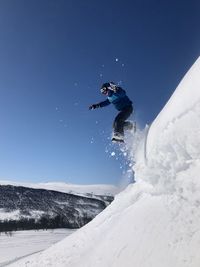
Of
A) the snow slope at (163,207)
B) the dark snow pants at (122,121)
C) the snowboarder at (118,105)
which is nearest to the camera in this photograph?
the snow slope at (163,207)

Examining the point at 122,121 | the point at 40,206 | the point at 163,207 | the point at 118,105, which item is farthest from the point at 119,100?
the point at 40,206

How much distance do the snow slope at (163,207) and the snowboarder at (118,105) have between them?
3.62 metres

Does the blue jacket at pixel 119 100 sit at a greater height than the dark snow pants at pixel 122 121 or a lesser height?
greater

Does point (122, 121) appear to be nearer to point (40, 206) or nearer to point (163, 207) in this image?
point (163, 207)

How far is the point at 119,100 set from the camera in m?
15.0

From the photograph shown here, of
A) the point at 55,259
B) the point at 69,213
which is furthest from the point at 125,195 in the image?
the point at 69,213

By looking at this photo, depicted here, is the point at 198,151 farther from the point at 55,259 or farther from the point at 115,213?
the point at 55,259

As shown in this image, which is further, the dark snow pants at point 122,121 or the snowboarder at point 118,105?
the dark snow pants at point 122,121

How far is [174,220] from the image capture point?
831 centimetres

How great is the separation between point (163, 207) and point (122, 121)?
21.6 feet

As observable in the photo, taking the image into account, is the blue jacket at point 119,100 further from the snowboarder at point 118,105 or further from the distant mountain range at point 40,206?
the distant mountain range at point 40,206

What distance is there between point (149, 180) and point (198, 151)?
243 cm

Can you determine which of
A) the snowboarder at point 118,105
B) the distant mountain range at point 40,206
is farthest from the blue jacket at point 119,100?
the distant mountain range at point 40,206

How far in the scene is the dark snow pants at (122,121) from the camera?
1517 centimetres
